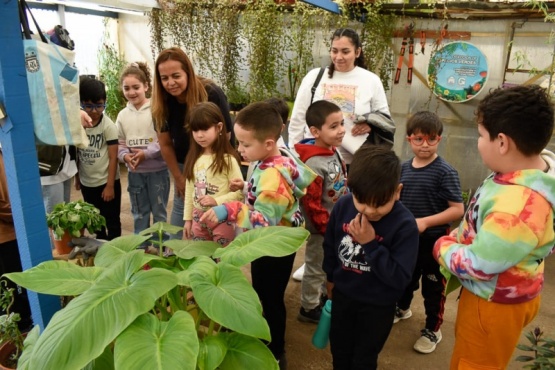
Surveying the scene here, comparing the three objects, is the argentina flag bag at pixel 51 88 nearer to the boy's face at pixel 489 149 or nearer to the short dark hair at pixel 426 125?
the boy's face at pixel 489 149

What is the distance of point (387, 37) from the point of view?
14.3 ft

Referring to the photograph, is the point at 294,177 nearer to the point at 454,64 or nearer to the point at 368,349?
the point at 368,349

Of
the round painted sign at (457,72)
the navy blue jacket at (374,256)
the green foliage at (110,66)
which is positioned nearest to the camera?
the navy blue jacket at (374,256)

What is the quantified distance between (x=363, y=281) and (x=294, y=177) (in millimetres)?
527

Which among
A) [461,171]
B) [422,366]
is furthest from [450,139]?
[422,366]

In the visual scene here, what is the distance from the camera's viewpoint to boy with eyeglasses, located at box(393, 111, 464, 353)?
6.45 feet

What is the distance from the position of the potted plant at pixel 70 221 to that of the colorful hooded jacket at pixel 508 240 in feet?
5.07

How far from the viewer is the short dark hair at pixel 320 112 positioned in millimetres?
2039

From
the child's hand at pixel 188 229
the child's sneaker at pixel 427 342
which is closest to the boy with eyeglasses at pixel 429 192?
the child's sneaker at pixel 427 342

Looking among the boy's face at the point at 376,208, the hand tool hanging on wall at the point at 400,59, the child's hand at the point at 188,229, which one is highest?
the hand tool hanging on wall at the point at 400,59

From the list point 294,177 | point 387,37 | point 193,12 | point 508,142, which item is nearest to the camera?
point 508,142

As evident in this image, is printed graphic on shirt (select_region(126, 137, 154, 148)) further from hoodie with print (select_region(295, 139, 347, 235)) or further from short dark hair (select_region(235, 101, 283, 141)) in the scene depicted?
short dark hair (select_region(235, 101, 283, 141))

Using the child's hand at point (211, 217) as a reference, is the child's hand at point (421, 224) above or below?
below

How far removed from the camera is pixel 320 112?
6.72ft
